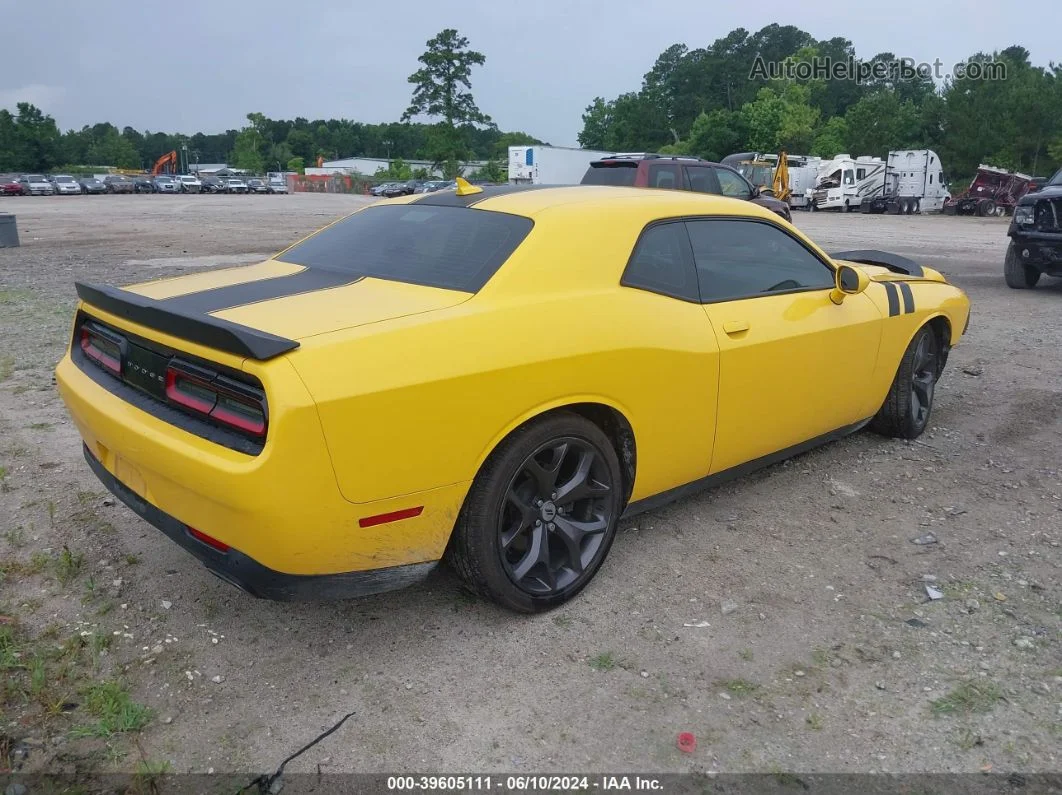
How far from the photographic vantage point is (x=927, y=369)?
16.2ft

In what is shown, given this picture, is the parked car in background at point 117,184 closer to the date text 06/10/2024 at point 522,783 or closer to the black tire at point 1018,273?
the black tire at point 1018,273

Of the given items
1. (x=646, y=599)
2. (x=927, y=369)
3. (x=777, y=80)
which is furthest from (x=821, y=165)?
(x=777, y=80)

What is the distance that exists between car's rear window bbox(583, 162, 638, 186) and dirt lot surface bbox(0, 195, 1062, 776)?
31.4 ft

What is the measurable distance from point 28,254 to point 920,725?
15922 millimetres

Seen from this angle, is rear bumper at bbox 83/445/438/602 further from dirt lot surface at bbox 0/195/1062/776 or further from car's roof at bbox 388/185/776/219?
car's roof at bbox 388/185/776/219

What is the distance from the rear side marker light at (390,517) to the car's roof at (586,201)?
4.16 ft

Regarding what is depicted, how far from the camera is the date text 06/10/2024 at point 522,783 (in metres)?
2.21

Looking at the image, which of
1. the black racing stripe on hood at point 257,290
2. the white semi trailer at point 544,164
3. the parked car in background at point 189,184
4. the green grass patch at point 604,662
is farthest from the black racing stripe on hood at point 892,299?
the parked car in background at point 189,184

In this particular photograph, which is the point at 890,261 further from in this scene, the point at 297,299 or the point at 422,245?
the point at 297,299

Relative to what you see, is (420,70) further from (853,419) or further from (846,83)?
(853,419)

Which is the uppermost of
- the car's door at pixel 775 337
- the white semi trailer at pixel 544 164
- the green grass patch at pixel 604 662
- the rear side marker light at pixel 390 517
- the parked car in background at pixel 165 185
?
the white semi trailer at pixel 544 164

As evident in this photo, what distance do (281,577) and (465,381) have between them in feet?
2.60

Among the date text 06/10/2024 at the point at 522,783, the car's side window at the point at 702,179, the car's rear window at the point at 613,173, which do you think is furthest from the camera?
the car's side window at the point at 702,179

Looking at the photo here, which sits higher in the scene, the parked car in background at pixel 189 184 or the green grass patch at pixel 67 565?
the parked car in background at pixel 189 184
